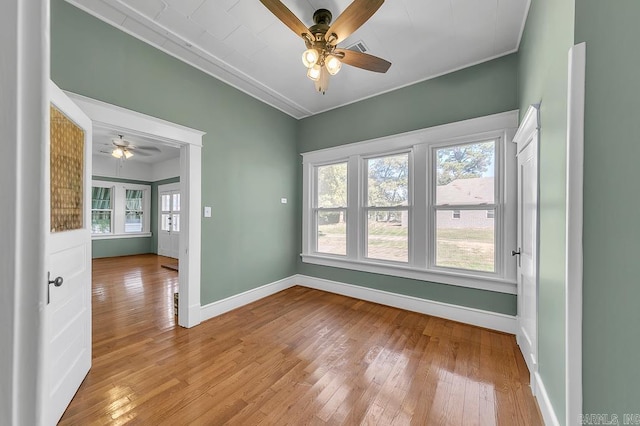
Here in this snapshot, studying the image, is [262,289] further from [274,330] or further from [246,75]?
[246,75]

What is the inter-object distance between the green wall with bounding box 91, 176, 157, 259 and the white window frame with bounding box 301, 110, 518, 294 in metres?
5.94

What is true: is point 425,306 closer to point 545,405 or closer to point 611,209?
point 545,405

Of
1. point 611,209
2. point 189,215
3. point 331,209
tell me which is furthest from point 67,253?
point 331,209

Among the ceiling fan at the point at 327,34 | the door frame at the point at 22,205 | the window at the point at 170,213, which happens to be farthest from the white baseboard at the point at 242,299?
the window at the point at 170,213

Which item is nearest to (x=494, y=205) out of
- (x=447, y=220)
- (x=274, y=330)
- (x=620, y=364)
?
(x=447, y=220)

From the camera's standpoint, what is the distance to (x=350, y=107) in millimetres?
3787

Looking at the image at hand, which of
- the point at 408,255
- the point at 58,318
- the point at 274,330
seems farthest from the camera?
the point at 408,255

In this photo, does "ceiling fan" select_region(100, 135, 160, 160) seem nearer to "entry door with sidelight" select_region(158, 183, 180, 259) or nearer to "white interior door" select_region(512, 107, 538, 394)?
"entry door with sidelight" select_region(158, 183, 180, 259)

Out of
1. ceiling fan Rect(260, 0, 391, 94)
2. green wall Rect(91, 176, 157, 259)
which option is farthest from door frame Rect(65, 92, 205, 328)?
green wall Rect(91, 176, 157, 259)

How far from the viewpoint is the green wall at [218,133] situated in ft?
6.80

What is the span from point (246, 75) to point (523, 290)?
12.2 feet

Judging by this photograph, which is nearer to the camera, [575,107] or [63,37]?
[575,107]

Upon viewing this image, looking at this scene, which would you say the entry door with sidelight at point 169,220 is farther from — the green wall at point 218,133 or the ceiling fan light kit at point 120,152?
the green wall at point 218,133

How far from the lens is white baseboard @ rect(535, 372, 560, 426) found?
1445mm
